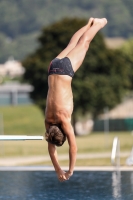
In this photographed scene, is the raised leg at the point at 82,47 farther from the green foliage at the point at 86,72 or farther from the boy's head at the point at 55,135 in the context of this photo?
the green foliage at the point at 86,72

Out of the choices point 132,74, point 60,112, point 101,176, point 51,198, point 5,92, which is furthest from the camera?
point 5,92

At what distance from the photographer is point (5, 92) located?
141875 millimetres

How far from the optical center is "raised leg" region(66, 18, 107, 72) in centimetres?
992

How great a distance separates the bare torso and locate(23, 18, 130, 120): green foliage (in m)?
57.3

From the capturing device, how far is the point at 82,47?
10070mm

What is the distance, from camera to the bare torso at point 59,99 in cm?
954

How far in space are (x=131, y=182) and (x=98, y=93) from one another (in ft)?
186

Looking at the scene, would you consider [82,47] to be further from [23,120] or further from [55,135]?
[23,120]

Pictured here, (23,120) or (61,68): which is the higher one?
(61,68)

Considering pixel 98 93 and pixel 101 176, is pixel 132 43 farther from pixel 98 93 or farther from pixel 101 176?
pixel 101 176

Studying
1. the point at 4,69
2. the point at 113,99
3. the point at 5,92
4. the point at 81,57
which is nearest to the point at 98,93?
the point at 113,99

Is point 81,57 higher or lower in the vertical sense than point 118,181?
higher

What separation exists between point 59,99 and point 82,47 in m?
1.00

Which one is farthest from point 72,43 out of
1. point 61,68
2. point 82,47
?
point 61,68
